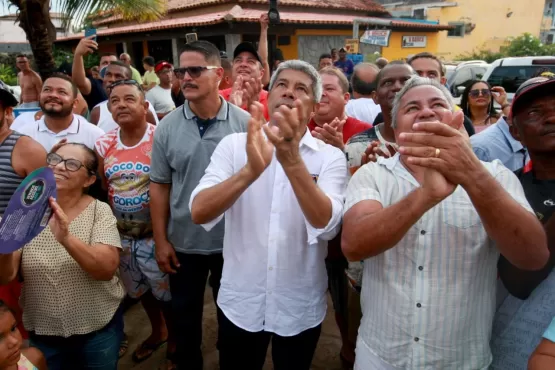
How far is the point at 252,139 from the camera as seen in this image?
1538 mm

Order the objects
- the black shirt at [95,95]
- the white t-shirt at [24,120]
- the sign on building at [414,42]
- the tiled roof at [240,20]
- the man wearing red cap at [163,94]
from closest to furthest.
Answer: the white t-shirt at [24,120], the black shirt at [95,95], the man wearing red cap at [163,94], the tiled roof at [240,20], the sign on building at [414,42]

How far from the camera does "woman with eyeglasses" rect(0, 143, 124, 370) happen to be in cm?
197

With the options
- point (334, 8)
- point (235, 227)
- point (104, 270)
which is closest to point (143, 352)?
point (104, 270)

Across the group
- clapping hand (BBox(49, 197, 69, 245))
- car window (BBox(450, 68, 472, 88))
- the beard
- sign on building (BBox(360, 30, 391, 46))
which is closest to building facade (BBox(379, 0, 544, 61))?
car window (BBox(450, 68, 472, 88))

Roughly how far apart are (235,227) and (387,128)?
1208mm

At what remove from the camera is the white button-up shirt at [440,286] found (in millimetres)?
1446

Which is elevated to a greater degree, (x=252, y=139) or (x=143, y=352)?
(x=252, y=139)

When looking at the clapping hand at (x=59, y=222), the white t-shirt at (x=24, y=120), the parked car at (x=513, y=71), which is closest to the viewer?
the clapping hand at (x=59, y=222)

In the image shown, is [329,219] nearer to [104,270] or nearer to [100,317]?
[104,270]

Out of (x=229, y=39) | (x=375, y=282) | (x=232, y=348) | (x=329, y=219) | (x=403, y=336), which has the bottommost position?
(x=232, y=348)

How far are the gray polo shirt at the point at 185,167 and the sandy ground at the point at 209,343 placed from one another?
1.05 m

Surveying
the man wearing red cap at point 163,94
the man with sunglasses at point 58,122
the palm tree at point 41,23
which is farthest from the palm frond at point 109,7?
the man with sunglasses at point 58,122

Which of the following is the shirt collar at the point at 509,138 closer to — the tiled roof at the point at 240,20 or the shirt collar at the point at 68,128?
the shirt collar at the point at 68,128

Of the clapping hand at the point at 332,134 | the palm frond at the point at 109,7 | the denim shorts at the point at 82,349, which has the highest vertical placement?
the palm frond at the point at 109,7
